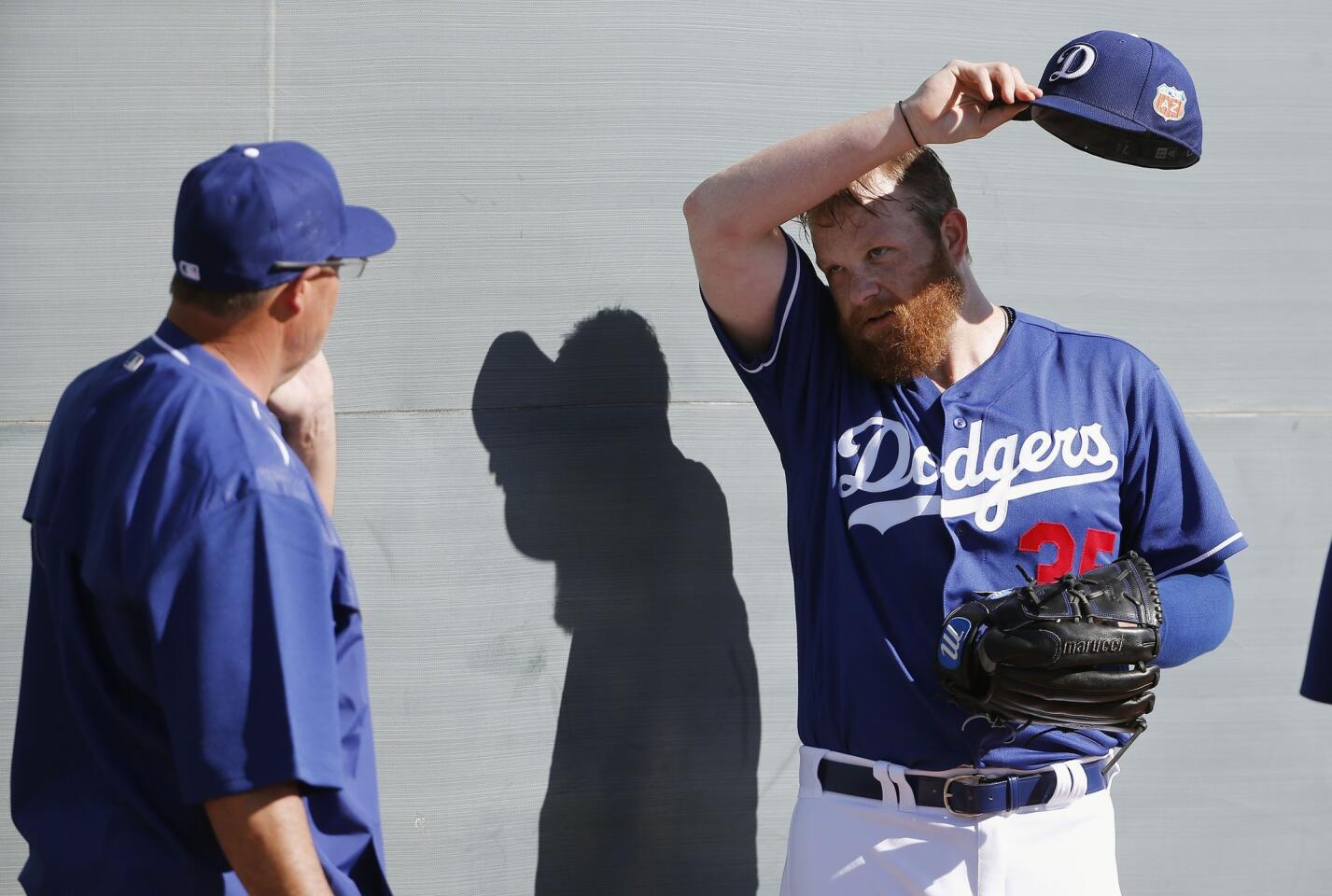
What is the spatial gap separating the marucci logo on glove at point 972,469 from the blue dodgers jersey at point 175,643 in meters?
0.92

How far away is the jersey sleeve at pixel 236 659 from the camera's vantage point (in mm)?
1385

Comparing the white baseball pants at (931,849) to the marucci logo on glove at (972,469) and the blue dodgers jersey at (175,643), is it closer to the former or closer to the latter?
the marucci logo on glove at (972,469)

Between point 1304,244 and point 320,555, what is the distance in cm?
237

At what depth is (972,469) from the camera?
2.14 meters

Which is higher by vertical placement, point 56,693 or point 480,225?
point 480,225

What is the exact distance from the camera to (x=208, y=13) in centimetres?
239

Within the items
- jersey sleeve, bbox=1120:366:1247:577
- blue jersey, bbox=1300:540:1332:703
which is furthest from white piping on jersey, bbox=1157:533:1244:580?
blue jersey, bbox=1300:540:1332:703

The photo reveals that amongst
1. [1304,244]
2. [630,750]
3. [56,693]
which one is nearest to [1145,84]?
[1304,244]

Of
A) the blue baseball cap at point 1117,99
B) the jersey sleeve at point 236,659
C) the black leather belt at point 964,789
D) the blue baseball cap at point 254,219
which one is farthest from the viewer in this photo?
the blue baseball cap at point 1117,99

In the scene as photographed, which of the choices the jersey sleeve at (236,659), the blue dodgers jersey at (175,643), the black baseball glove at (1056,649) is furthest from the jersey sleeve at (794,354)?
the jersey sleeve at (236,659)

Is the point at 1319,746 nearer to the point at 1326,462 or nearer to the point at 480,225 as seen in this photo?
the point at 1326,462

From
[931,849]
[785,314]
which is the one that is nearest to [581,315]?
[785,314]

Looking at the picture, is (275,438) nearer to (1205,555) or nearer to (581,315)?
(581,315)

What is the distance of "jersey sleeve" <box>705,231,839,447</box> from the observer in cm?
223
